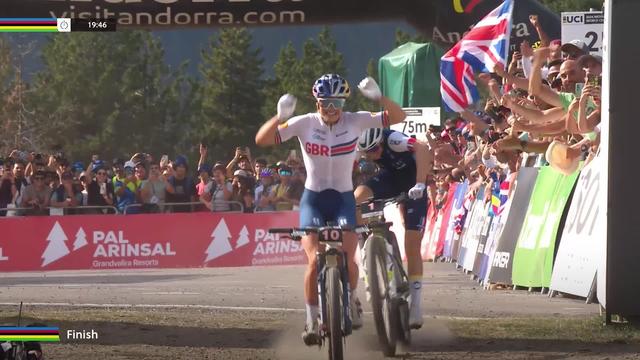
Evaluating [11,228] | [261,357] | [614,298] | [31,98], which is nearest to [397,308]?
[261,357]

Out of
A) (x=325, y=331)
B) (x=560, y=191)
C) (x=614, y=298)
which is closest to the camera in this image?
(x=325, y=331)

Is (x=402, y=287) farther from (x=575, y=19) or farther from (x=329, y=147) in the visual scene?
(x=575, y=19)

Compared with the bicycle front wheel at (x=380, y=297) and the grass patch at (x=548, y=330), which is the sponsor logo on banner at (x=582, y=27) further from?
the bicycle front wheel at (x=380, y=297)

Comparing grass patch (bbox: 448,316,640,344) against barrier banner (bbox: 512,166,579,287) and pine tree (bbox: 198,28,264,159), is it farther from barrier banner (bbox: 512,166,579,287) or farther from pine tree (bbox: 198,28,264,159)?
pine tree (bbox: 198,28,264,159)

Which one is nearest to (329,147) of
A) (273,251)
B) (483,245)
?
(483,245)

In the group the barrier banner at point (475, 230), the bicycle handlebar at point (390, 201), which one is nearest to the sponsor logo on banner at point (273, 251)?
the barrier banner at point (475, 230)

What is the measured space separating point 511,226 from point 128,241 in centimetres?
1006

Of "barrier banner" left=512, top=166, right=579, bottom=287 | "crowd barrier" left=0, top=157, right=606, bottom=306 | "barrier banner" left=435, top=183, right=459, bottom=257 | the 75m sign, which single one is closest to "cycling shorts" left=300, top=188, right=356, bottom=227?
"crowd barrier" left=0, top=157, right=606, bottom=306

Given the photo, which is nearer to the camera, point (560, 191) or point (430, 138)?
point (560, 191)

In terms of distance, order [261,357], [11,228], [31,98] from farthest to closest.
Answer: [31,98] → [11,228] → [261,357]

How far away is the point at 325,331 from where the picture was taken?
29.2ft

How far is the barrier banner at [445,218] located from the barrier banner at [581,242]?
8.28 m

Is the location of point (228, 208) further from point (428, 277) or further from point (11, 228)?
point (428, 277)

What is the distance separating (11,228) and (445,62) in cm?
854
